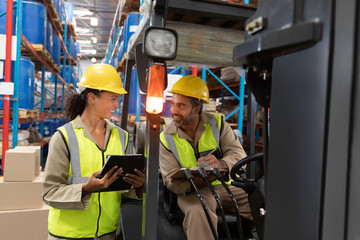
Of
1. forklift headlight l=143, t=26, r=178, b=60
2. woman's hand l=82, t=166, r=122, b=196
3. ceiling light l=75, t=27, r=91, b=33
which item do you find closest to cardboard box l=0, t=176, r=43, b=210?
woman's hand l=82, t=166, r=122, b=196

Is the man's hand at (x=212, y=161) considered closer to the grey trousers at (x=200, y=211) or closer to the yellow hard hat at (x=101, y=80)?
the grey trousers at (x=200, y=211)

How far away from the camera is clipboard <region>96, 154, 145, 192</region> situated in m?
1.97

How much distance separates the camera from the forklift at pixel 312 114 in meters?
0.71

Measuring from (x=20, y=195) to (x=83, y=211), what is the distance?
70.4 inches

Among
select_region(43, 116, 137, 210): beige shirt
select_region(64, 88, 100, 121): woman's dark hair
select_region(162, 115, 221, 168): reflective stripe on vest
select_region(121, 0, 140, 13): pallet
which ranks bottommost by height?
select_region(43, 116, 137, 210): beige shirt

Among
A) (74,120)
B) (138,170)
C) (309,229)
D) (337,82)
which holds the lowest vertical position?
(138,170)

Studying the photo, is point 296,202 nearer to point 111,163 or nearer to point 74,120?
point 111,163

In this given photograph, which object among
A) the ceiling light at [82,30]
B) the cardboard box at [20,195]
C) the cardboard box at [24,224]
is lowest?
the cardboard box at [24,224]

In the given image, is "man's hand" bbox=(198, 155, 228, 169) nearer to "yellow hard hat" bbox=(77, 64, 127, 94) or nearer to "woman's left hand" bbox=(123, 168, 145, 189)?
"woman's left hand" bbox=(123, 168, 145, 189)

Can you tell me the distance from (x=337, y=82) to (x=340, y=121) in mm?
100

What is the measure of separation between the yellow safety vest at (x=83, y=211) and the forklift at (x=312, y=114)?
5.16 feet

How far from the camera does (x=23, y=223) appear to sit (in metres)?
3.37

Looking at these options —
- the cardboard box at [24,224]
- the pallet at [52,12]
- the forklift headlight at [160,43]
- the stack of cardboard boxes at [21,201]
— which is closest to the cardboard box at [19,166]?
the stack of cardboard boxes at [21,201]

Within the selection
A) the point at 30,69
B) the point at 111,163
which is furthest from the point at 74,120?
the point at 30,69
